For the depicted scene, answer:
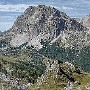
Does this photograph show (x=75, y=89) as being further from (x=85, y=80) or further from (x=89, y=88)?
(x=85, y=80)

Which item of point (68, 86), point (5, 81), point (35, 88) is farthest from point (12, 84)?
point (68, 86)

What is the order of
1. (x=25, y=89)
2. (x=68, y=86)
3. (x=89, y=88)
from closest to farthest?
(x=89, y=88)
(x=68, y=86)
(x=25, y=89)

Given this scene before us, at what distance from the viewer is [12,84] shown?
184625mm

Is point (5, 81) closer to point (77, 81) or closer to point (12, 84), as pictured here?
point (12, 84)

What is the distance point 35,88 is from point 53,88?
14.7 meters

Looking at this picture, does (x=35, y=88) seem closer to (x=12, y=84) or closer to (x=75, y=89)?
(x=12, y=84)

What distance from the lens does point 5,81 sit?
190m

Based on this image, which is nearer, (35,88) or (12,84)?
(12,84)

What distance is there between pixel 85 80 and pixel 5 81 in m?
51.7

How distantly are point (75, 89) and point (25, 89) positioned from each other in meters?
37.5

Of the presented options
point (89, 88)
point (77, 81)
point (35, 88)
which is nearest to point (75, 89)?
point (89, 88)

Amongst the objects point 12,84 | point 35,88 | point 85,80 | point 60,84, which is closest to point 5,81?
point 12,84

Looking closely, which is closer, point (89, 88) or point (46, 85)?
point (89, 88)

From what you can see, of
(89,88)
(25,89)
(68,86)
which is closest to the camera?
(89,88)
